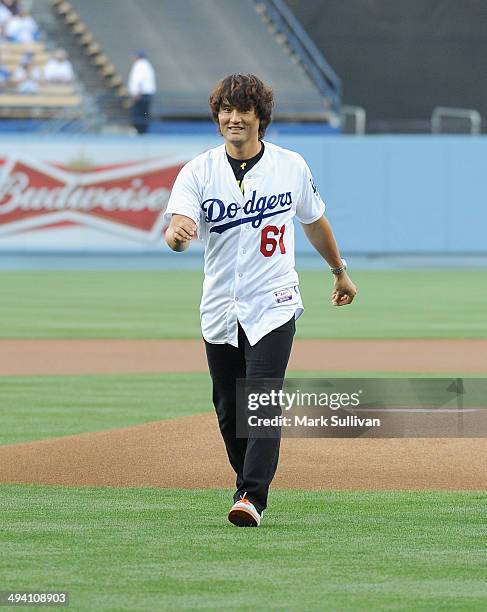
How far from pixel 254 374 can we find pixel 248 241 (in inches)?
22.6

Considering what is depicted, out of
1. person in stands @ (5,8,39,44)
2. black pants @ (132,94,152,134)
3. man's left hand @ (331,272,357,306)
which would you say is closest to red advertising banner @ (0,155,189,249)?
black pants @ (132,94,152,134)

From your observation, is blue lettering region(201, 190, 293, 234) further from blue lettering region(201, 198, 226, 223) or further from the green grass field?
the green grass field

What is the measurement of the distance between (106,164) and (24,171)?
164cm

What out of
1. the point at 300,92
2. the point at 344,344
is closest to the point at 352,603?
the point at 344,344

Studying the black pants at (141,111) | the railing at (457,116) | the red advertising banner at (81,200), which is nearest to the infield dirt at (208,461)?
the red advertising banner at (81,200)

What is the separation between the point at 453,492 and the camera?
23.1 feet

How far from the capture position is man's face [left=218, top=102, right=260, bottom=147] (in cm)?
585

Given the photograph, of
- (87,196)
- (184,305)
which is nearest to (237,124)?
(184,305)

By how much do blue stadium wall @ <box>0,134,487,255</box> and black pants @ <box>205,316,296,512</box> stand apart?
2196cm

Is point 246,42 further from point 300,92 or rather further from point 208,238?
point 208,238

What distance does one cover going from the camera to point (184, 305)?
68.4 feet

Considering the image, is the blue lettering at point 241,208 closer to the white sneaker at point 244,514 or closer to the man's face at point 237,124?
the man's face at point 237,124

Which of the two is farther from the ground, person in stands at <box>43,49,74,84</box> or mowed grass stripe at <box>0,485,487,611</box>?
person in stands at <box>43,49,74,84</box>

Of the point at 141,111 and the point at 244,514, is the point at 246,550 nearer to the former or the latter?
the point at 244,514
